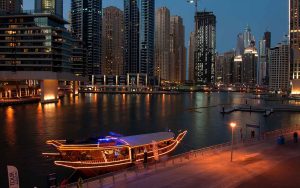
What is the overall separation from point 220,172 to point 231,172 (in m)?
0.87

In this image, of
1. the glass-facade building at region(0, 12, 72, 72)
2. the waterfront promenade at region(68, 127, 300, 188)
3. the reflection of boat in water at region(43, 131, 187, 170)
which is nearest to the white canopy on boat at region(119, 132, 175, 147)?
the reflection of boat in water at region(43, 131, 187, 170)

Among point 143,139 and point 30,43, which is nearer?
point 143,139

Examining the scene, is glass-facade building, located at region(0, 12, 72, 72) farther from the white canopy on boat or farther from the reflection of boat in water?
the reflection of boat in water

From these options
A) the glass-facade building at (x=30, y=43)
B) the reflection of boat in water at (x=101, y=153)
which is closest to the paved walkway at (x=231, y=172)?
the reflection of boat in water at (x=101, y=153)

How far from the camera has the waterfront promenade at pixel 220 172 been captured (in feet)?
82.5

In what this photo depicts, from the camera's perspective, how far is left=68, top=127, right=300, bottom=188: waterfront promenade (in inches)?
990

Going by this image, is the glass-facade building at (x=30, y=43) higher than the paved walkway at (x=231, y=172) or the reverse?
higher

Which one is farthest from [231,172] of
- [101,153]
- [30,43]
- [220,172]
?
[30,43]

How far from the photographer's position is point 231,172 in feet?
91.3

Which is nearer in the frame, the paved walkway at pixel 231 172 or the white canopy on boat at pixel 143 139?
the paved walkway at pixel 231 172

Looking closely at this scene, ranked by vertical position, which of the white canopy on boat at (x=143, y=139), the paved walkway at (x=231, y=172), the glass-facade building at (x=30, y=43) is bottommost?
the paved walkway at (x=231, y=172)

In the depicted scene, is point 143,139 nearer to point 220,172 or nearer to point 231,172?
point 220,172

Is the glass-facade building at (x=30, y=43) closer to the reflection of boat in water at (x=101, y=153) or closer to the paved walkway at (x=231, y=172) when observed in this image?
the reflection of boat in water at (x=101, y=153)

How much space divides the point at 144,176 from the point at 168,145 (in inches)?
529
